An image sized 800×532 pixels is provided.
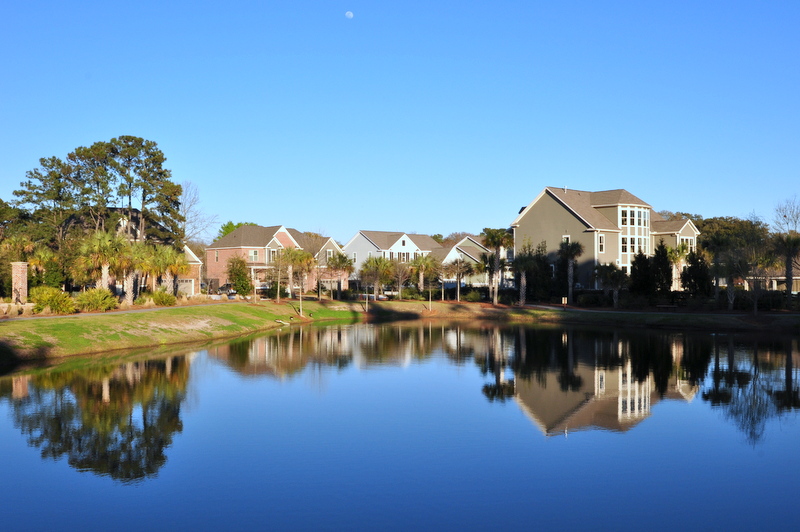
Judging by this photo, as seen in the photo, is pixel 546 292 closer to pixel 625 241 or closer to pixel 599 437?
pixel 625 241

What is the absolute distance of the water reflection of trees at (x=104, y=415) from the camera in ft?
63.0

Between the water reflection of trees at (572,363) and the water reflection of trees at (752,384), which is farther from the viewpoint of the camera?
the water reflection of trees at (572,363)

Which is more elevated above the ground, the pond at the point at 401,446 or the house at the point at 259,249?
the house at the point at 259,249

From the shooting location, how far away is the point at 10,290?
55.9m

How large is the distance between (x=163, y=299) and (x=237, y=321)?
7.01 metres

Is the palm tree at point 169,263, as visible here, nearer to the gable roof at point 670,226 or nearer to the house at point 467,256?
the house at point 467,256

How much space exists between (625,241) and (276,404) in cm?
5897

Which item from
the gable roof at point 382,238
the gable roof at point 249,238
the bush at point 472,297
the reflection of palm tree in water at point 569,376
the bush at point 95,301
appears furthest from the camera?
the gable roof at point 382,238

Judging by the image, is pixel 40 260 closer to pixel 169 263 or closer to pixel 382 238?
pixel 169 263

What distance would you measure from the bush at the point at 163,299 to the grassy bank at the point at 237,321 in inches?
124

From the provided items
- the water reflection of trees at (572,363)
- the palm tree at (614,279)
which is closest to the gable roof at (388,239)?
the palm tree at (614,279)

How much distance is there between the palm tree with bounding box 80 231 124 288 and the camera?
53719 millimetres

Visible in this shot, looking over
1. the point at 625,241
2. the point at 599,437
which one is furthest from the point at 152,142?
the point at 599,437

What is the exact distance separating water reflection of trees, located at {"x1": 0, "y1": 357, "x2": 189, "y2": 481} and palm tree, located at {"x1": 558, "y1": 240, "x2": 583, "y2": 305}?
4721 cm
